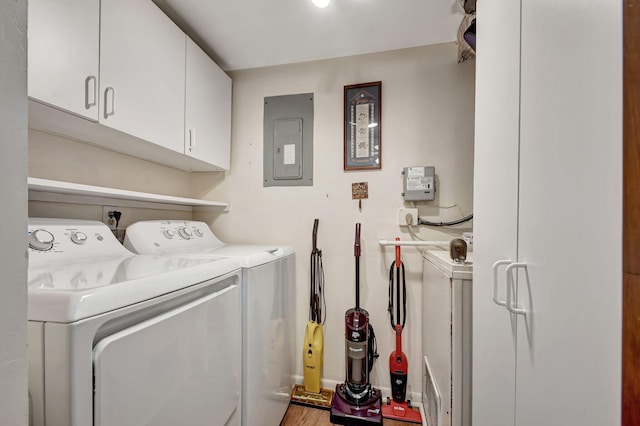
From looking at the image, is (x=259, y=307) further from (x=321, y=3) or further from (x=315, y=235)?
(x=321, y=3)

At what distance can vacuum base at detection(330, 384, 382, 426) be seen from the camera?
158 centimetres

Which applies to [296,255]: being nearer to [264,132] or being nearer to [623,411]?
[264,132]

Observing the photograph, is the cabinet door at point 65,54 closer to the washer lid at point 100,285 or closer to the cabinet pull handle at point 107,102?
the cabinet pull handle at point 107,102

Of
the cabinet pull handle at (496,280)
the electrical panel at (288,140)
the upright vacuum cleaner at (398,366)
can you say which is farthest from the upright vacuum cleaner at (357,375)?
the cabinet pull handle at (496,280)

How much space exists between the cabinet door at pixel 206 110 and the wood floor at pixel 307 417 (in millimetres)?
1805

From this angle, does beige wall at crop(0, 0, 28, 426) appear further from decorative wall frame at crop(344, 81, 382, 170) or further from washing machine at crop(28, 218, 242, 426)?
decorative wall frame at crop(344, 81, 382, 170)

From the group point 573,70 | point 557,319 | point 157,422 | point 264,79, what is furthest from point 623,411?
point 264,79

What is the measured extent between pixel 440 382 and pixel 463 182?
1237 mm

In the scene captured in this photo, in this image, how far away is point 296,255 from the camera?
79.6 inches

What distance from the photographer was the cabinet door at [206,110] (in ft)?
5.32

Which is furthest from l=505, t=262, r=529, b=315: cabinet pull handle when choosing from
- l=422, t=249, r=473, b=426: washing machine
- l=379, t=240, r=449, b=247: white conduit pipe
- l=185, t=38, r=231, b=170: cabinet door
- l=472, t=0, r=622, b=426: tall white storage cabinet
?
l=185, t=38, r=231, b=170: cabinet door

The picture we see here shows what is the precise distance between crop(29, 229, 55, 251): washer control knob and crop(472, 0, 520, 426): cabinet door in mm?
1622

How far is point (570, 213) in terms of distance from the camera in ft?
1.66

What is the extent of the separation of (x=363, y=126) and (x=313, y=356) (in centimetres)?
171
